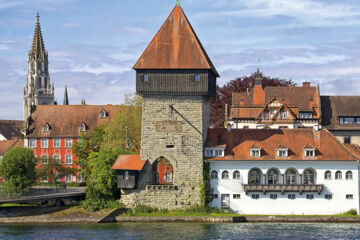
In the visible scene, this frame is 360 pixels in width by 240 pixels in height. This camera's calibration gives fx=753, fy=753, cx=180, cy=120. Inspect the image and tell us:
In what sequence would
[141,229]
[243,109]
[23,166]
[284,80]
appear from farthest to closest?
[284,80], [243,109], [23,166], [141,229]

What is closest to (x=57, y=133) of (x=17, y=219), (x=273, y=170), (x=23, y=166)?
(x=23, y=166)

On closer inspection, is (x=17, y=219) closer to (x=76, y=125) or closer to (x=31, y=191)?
(x=31, y=191)

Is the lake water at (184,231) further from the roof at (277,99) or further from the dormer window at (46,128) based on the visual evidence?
the dormer window at (46,128)

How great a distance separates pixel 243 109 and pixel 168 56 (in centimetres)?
2217

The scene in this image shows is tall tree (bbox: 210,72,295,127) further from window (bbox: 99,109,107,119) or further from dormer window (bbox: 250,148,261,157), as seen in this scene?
dormer window (bbox: 250,148,261,157)

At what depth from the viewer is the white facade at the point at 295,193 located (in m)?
60.0

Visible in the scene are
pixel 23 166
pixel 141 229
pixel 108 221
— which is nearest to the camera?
pixel 141 229

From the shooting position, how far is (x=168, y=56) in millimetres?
61406

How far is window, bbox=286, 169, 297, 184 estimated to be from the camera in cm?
6072

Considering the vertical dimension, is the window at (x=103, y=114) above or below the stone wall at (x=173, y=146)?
above

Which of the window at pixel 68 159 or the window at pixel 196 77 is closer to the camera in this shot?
the window at pixel 196 77

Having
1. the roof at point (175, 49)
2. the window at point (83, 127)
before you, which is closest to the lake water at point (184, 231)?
the roof at point (175, 49)

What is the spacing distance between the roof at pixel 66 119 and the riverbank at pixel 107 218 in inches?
982

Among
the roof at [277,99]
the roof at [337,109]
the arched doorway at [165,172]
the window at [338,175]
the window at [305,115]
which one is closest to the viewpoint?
the window at [338,175]
